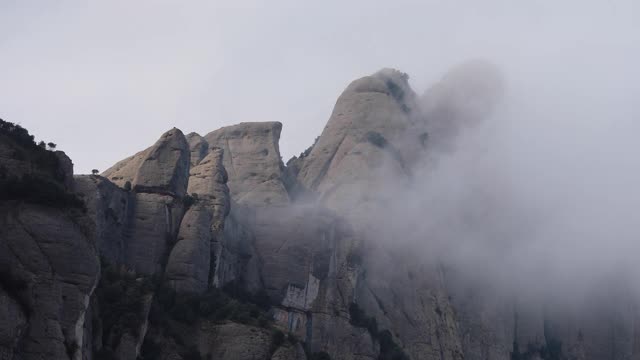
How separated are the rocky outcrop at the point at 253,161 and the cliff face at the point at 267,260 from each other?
21 centimetres

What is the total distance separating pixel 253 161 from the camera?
131500 mm

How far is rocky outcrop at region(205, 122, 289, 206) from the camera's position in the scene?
409 ft

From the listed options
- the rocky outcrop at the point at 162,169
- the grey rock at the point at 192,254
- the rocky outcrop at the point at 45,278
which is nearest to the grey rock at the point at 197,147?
the rocky outcrop at the point at 162,169

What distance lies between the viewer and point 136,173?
340ft

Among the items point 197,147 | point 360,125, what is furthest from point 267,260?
point 360,125

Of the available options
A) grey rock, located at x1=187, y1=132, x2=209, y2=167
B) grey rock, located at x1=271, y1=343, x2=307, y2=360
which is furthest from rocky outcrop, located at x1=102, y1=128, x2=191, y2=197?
grey rock, located at x1=271, y1=343, x2=307, y2=360

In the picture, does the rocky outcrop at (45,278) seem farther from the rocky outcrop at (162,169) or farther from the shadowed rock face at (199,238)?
the rocky outcrop at (162,169)

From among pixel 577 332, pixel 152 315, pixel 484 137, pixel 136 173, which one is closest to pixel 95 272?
pixel 152 315

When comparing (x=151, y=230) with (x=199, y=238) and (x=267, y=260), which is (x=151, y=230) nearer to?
(x=199, y=238)

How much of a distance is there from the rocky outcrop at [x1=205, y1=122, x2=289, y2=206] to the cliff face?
0.21 meters

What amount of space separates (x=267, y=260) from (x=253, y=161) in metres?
21.4

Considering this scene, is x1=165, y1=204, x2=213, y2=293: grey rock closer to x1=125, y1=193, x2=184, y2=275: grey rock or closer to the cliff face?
the cliff face

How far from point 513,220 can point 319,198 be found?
2368cm

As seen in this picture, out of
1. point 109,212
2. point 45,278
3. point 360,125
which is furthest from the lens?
point 360,125
